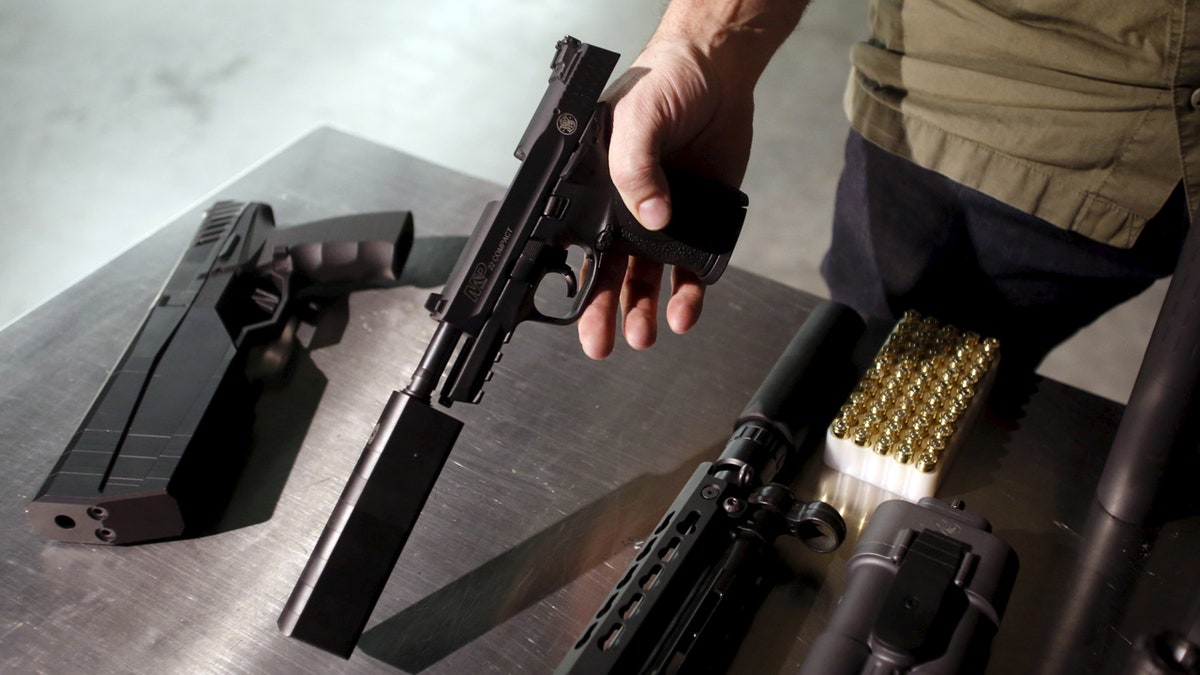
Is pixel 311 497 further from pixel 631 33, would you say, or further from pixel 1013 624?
pixel 631 33

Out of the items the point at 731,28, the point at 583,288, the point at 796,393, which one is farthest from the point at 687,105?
the point at 796,393

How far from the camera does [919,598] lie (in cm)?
91

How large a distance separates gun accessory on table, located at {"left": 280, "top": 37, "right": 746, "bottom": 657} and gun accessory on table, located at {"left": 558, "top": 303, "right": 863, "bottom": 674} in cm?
21

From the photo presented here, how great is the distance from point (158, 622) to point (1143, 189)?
122cm

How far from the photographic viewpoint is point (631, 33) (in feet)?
12.7

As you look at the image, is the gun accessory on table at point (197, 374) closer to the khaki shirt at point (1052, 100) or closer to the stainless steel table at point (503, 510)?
the stainless steel table at point (503, 510)

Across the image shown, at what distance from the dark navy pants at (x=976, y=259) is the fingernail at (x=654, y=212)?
486mm

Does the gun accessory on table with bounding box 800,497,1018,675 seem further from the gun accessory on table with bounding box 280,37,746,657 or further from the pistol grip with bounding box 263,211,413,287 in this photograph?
the pistol grip with bounding box 263,211,413,287

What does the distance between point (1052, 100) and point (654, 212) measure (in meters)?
0.52

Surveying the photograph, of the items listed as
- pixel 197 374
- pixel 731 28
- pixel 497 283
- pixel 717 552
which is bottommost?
pixel 197 374

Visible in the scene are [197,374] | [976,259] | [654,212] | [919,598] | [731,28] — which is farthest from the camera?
[976,259]

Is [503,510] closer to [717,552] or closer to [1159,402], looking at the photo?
[717,552]

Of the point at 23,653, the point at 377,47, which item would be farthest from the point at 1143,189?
the point at 377,47

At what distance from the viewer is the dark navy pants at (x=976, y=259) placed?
139cm
